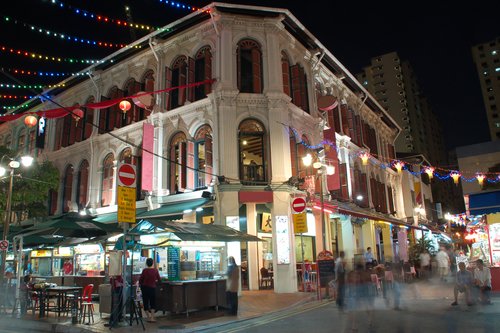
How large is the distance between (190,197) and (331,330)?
11.4 m

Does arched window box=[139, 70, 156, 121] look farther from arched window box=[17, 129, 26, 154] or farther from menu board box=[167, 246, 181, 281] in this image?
arched window box=[17, 129, 26, 154]

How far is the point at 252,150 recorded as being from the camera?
63.8 ft

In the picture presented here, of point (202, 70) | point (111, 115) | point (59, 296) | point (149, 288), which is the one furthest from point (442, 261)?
point (111, 115)

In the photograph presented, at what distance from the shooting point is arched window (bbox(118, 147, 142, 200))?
21.6 m

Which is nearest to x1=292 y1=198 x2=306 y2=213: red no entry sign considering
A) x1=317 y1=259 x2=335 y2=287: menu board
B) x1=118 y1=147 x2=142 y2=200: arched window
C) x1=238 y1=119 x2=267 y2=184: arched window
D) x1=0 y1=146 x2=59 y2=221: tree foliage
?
x1=317 y1=259 x2=335 y2=287: menu board

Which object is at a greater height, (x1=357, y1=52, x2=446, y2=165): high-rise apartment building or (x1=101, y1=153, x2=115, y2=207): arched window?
(x1=357, y1=52, x2=446, y2=165): high-rise apartment building

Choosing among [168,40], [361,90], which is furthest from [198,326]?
[361,90]

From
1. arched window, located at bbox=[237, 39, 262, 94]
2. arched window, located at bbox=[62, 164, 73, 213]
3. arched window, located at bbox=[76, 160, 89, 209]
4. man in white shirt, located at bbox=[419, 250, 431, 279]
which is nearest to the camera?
arched window, located at bbox=[237, 39, 262, 94]

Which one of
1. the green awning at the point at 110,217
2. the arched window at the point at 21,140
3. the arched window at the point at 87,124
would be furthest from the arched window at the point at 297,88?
the arched window at the point at 21,140

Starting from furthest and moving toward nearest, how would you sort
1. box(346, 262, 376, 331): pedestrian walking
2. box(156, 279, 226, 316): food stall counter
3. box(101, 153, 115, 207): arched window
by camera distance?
1. box(101, 153, 115, 207): arched window
2. box(156, 279, 226, 316): food stall counter
3. box(346, 262, 376, 331): pedestrian walking

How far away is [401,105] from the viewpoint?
92.9 m

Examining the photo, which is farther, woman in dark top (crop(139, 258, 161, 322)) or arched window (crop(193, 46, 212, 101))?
arched window (crop(193, 46, 212, 101))

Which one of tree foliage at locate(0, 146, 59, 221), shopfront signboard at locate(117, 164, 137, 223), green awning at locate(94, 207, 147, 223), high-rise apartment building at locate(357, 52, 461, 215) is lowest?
shopfront signboard at locate(117, 164, 137, 223)

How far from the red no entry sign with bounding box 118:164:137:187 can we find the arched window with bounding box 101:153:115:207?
518 inches
